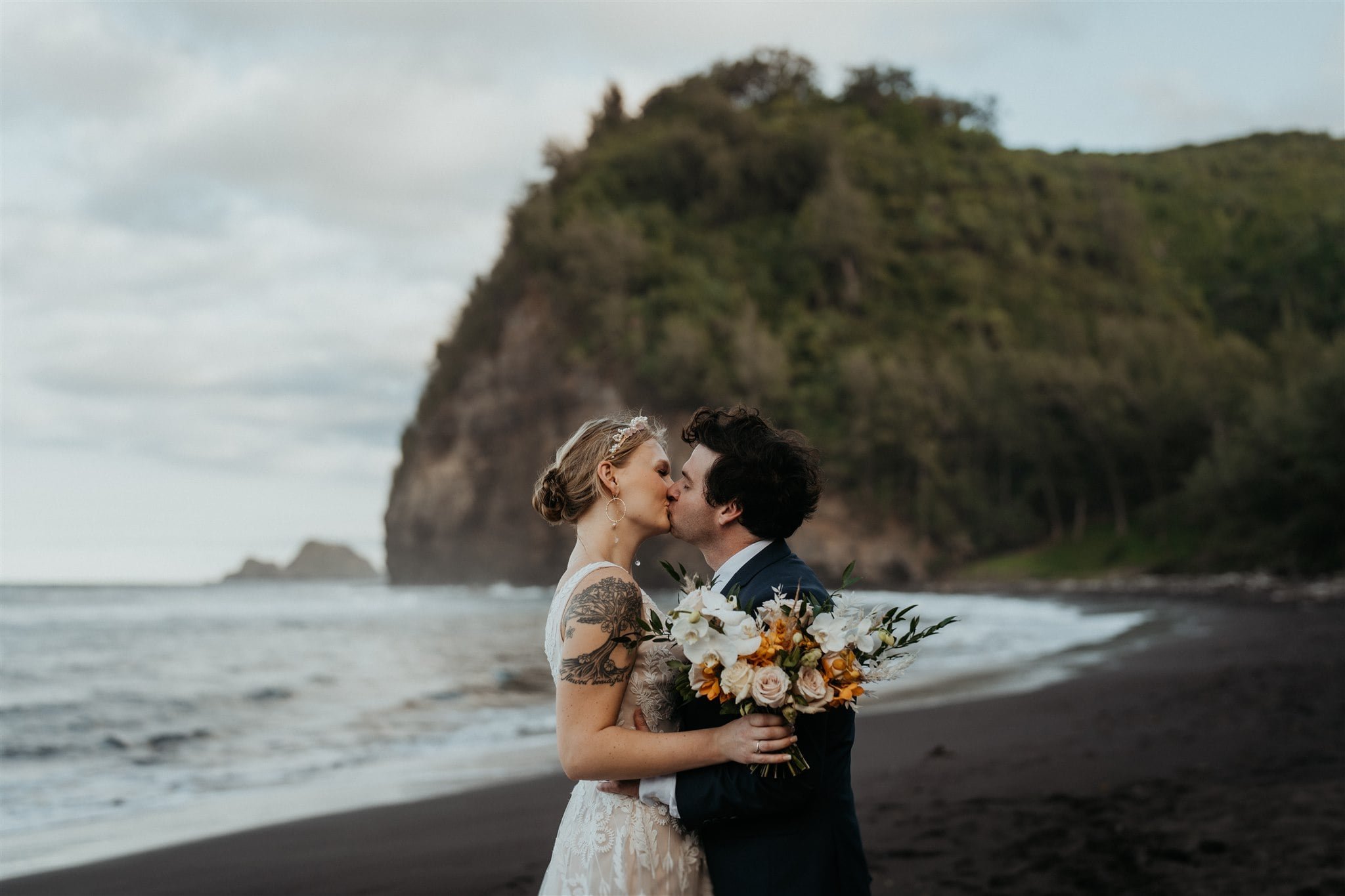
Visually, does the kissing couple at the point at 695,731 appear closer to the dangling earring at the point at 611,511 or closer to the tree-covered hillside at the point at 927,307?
the dangling earring at the point at 611,511

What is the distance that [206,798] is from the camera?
9.42 m

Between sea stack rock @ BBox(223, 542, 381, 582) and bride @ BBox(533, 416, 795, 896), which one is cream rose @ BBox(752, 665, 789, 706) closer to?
bride @ BBox(533, 416, 795, 896)

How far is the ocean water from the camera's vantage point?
29.6 feet

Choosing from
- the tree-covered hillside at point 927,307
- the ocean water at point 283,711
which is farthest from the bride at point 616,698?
the tree-covered hillside at point 927,307

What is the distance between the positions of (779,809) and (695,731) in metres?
0.30

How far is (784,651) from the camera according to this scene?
2.61 metres

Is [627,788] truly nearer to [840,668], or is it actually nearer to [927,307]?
[840,668]

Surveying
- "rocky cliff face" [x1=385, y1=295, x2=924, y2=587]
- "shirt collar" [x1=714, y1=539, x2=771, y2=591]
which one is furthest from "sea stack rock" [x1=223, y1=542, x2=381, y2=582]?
"shirt collar" [x1=714, y1=539, x2=771, y2=591]

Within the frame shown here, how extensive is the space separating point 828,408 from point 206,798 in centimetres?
5607

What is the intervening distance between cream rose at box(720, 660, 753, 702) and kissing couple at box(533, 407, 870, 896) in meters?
0.11

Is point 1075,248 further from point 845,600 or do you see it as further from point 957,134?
point 845,600

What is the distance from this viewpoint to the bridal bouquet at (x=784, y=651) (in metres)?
2.56

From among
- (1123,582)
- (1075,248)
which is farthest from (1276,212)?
(1123,582)

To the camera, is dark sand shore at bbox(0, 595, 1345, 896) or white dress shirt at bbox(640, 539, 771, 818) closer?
white dress shirt at bbox(640, 539, 771, 818)
